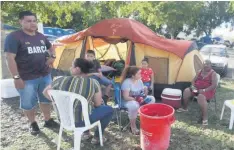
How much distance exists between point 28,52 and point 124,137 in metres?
1.94

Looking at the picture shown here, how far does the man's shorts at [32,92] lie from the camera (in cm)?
367

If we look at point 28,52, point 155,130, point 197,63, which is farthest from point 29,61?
point 197,63

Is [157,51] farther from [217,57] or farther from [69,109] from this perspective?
[217,57]

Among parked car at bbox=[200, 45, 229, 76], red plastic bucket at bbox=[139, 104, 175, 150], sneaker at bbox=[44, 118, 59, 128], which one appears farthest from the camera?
parked car at bbox=[200, 45, 229, 76]

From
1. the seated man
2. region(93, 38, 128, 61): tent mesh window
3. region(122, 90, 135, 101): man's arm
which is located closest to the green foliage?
region(93, 38, 128, 61): tent mesh window

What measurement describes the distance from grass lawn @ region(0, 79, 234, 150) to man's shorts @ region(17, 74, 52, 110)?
543 mm

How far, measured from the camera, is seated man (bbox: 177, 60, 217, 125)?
4539mm

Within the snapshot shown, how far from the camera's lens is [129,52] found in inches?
234

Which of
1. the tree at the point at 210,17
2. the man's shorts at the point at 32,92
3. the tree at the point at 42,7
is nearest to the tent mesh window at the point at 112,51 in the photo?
the tree at the point at 42,7

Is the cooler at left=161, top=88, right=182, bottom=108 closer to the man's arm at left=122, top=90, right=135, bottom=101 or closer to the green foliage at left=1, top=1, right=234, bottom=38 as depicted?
the man's arm at left=122, top=90, right=135, bottom=101

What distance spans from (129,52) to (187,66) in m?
1.45

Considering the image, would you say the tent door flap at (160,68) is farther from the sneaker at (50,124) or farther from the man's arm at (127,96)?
the sneaker at (50,124)

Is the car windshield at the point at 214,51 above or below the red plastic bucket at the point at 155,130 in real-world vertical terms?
above

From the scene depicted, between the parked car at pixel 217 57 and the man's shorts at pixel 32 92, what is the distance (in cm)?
735
